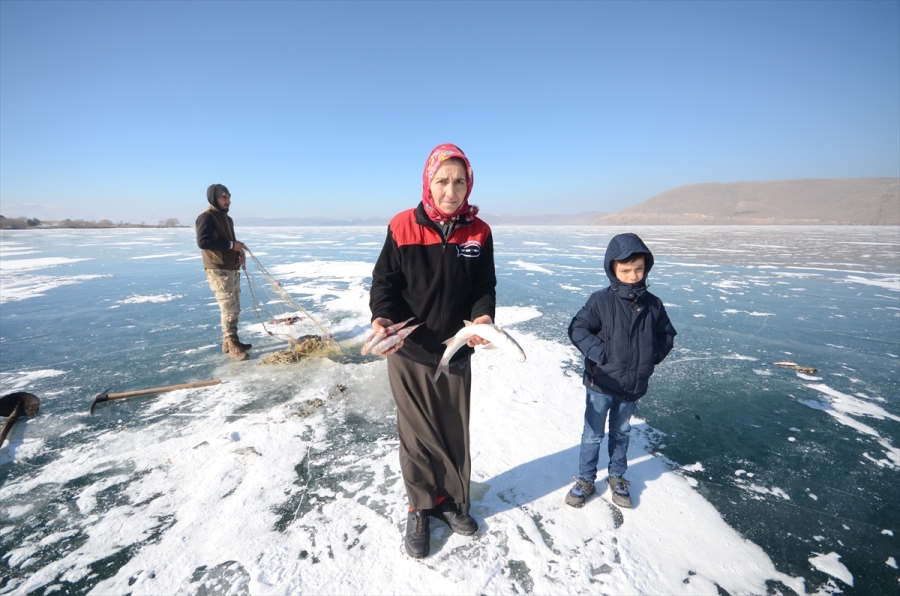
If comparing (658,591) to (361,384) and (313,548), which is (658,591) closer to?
(313,548)

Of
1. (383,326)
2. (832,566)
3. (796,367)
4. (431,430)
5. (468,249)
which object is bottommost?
(832,566)

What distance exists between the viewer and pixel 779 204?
11131 centimetres

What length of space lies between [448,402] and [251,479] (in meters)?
1.84

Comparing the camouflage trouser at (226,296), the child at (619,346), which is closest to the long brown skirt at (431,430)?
the child at (619,346)

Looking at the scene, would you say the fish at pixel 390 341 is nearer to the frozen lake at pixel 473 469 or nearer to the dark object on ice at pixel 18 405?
the frozen lake at pixel 473 469

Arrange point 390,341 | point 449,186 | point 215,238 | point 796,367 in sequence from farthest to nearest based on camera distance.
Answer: point 215,238
point 796,367
point 449,186
point 390,341

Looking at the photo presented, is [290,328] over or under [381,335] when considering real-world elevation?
under

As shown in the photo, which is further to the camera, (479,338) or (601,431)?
(601,431)

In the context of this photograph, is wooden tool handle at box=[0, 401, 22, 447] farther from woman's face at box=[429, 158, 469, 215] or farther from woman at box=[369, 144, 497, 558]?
woman's face at box=[429, 158, 469, 215]

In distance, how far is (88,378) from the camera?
15.6 feet

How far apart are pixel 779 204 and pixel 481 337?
149760 millimetres

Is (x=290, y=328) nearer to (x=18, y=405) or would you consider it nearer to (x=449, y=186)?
(x=18, y=405)

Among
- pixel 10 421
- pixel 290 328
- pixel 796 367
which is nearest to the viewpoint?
pixel 10 421

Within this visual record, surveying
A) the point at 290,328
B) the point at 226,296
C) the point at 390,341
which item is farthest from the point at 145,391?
the point at 390,341
